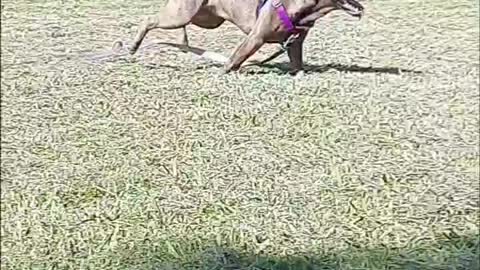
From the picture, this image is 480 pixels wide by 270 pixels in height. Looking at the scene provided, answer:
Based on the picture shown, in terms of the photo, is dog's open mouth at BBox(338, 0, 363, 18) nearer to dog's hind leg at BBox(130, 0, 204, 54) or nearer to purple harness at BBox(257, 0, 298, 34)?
purple harness at BBox(257, 0, 298, 34)

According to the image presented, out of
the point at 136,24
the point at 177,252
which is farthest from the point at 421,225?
the point at 136,24

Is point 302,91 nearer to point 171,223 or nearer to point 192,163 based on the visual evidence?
point 192,163

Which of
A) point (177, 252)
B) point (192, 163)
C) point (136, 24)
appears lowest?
point (136, 24)

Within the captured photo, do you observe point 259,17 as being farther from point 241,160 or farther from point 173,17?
point 241,160

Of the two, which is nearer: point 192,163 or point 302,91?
point 192,163

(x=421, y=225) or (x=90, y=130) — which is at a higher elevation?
(x=421, y=225)

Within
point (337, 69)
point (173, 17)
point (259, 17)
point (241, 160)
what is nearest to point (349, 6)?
point (337, 69)

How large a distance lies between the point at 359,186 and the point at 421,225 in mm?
385

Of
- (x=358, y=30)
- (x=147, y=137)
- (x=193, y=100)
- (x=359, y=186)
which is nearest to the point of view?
(x=359, y=186)

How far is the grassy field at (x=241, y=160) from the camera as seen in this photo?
2775mm

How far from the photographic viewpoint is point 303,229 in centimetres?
290

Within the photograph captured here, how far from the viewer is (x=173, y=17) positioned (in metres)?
5.41

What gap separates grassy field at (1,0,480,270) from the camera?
2.78 meters

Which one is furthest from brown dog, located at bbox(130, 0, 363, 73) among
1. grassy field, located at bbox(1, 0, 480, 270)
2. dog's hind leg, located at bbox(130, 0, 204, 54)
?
grassy field, located at bbox(1, 0, 480, 270)
